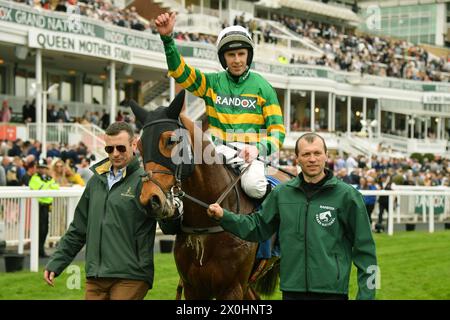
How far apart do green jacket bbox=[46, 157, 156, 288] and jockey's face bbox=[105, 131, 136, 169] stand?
57mm

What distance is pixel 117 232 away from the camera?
193 inches

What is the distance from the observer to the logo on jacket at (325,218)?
436 centimetres

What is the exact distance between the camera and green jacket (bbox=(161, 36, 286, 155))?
18.6 feet

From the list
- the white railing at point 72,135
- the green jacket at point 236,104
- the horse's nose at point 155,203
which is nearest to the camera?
the horse's nose at point 155,203

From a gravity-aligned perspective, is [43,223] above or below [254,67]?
below

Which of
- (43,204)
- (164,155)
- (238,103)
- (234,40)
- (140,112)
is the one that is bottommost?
(43,204)

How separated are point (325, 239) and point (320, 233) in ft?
0.14

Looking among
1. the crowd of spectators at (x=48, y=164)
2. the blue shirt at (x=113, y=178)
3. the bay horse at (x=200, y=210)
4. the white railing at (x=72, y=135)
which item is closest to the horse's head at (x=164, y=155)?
the bay horse at (x=200, y=210)

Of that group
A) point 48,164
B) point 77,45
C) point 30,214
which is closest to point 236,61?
point 30,214

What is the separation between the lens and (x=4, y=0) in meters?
22.6

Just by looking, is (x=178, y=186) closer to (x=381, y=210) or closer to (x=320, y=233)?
(x=320, y=233)

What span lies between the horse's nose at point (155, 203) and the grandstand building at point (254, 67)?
16851 mm

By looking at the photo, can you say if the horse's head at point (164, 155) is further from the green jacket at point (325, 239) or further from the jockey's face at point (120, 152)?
the green jacket at point (325, 239)

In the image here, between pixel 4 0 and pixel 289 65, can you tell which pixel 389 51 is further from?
pixel 4 0
